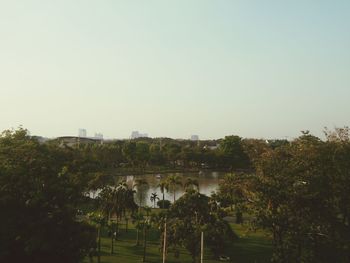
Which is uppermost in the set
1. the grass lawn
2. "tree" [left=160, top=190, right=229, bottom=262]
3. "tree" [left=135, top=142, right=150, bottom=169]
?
"tree" [left=135, top=142, right=150, bottom=169]

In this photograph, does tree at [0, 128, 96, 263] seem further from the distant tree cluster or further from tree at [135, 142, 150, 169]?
tree at [135, 142, 150, 169]

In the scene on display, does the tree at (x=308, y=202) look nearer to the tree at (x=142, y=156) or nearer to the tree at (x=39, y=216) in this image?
the tree at (x=39, y=216)

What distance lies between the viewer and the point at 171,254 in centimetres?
2461

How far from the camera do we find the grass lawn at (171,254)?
23.6m

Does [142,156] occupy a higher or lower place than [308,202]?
higher

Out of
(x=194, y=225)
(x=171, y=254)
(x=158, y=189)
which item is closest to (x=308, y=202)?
(x=194, y=225)

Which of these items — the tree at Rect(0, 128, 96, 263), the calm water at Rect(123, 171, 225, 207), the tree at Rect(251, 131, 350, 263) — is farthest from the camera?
the calm water at Rect(123, 171, 225, 207)

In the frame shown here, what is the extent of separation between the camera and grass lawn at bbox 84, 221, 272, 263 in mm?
23592

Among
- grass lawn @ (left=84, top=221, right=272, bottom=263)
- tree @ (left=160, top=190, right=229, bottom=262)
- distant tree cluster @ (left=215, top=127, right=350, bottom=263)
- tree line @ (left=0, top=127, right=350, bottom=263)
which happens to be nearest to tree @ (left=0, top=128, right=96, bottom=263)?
tree line @ (left=0, top=127, right=350, bottom=263)

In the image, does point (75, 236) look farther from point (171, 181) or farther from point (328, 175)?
point (171, 181)

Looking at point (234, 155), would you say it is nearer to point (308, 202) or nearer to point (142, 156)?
point (142, 156)

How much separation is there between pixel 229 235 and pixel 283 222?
732 cm

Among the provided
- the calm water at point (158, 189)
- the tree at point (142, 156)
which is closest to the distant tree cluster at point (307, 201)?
the calm water at point (158, 189)

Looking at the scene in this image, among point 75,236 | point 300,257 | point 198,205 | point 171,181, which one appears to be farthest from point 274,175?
point 171,181
